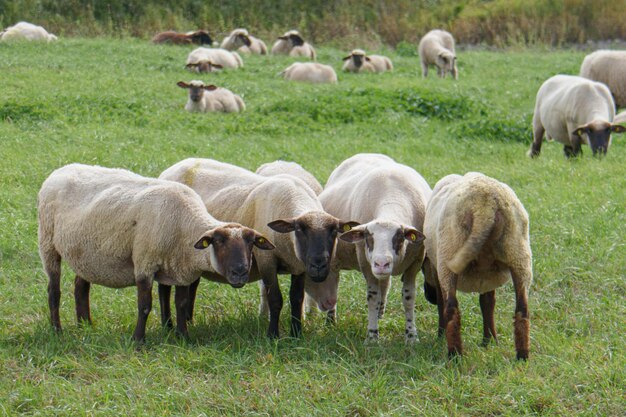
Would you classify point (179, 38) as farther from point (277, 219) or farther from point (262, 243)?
point (262, 243)

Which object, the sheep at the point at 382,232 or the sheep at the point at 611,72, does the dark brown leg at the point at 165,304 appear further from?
the sheep at the point at 611,72

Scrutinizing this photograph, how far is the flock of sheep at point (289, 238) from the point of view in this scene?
6137mm

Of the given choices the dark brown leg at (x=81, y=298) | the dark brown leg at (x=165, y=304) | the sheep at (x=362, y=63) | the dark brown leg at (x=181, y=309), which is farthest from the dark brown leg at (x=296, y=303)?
the sheep at (x=362, y=63)

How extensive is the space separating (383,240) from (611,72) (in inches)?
490

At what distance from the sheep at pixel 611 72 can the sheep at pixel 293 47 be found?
904 centimetres

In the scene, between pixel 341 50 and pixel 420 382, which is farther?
pixel 341 50

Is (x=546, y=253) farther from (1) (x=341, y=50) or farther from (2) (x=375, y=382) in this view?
(1) (x=341, y=50)

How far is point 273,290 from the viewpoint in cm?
689

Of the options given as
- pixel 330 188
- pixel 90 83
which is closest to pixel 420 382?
pixel 330 188

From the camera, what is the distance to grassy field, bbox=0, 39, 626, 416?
5586 millimetres

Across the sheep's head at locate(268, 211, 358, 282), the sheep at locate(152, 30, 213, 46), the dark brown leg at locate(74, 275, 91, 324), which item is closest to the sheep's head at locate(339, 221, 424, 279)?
the sheep's head at locate(268, 211, 358, 282)

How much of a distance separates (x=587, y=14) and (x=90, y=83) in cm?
1860

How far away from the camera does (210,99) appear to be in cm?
1638

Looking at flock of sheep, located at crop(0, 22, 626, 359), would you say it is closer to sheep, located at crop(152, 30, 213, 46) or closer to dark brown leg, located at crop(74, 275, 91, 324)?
dark brown leg, located at crop(74, 275, 91, 324)
